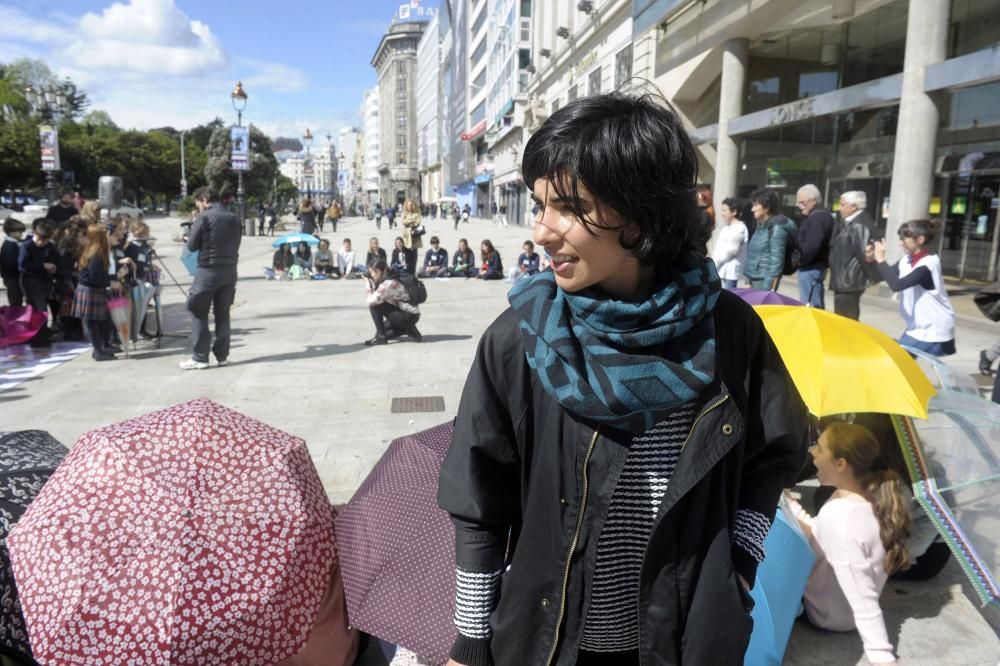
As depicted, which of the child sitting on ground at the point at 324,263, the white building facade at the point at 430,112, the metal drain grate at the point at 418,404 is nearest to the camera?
the metal drain grate at the point at 418,404

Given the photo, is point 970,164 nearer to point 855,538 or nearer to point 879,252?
point 879,252

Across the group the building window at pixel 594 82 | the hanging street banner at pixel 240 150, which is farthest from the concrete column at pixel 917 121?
the hanging street banner at pixel 240 150

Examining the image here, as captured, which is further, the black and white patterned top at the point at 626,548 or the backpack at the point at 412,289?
the backpack at the point at 412,289

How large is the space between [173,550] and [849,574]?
8.60 ft

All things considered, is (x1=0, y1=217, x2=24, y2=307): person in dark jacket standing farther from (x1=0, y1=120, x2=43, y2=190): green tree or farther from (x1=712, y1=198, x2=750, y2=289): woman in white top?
(x1=0, y1=120, x2=43, y2=190): green tree

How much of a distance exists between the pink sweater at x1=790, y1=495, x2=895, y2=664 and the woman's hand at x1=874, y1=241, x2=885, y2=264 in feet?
12.3

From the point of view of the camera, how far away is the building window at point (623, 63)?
85.7 ft

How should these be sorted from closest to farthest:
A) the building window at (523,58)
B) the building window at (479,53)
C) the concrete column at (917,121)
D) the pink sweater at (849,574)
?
1. the pink sweater at (849,574)
2. the concrete column at (917,121)
3. the building window at (523,58)
4. the building window at (479,53)

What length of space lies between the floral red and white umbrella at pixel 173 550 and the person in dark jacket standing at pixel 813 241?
716 cm

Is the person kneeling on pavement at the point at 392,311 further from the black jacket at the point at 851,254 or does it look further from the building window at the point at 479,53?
the building window at the point at 479,53

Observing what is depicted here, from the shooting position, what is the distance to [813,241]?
27.2 feet

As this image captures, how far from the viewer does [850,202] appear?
7.68 m

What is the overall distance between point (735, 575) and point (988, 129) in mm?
14634

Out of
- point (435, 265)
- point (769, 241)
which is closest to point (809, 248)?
point (769, 241)
